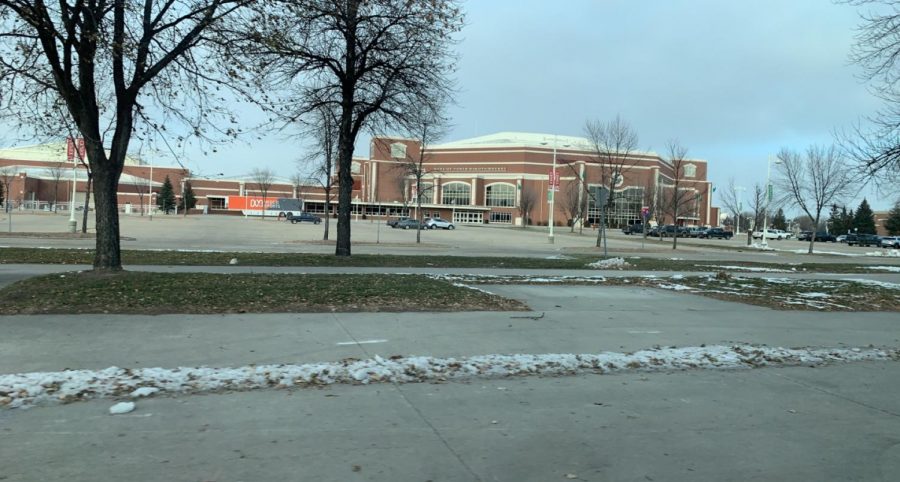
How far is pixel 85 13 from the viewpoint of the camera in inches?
412

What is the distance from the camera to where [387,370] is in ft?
20.5

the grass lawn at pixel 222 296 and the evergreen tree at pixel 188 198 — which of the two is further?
the evergreen tree at pixel 188 198

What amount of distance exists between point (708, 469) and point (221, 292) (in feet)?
28.0

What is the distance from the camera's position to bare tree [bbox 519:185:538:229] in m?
103

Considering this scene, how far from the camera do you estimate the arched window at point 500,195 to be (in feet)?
392

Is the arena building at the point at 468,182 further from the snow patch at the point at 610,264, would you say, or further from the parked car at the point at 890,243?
the snow patch at the point at 610,264

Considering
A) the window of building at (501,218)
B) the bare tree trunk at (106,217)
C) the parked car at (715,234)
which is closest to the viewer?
the bare tree trunk at (106,217)

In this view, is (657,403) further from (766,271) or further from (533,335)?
(766,271)

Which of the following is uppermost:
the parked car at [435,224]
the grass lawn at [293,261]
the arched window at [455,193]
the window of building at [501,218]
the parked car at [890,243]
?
the arched window at [455,193]

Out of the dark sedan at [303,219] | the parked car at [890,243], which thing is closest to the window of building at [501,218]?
the dark sedan at [303,219]

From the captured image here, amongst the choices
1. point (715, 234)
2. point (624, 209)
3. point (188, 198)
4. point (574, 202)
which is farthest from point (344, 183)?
point (188, 198)

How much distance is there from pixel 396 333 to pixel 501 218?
11167 cm

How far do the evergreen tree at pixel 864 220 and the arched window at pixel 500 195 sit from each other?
204 feet

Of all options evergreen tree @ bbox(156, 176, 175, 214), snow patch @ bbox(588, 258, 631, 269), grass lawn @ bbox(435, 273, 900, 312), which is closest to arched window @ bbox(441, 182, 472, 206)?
evergreen tree @ bbox(156, 176, 175, 214)
